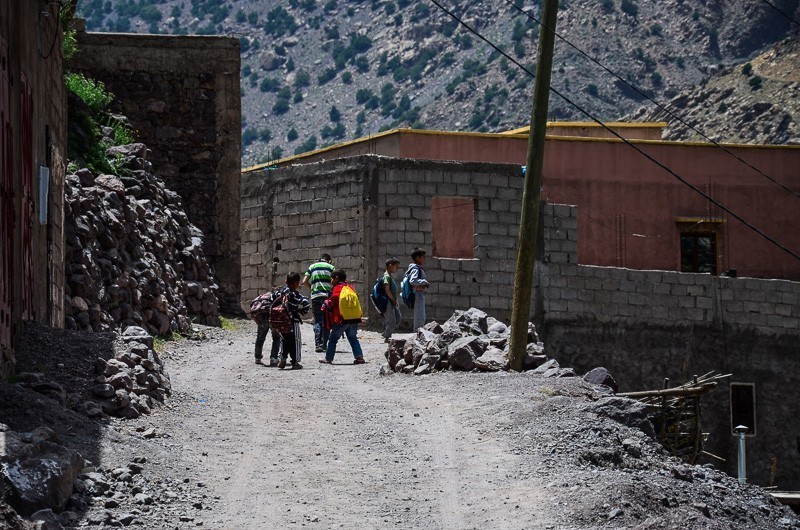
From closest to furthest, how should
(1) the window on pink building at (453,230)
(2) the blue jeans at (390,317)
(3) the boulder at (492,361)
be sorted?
(3) the boulder at (492,361), (2) the blue jeans at (390,317), (1) the window on pink building at (453,230)

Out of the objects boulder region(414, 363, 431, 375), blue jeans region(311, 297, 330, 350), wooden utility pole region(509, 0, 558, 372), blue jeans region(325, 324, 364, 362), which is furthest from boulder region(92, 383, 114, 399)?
blue jeans region(311, 297, 330, 350)

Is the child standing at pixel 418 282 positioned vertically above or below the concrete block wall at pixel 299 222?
below

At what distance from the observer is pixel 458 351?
19.6 m

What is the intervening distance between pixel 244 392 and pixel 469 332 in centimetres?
432

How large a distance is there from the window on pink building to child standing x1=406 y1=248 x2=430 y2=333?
8890 mm

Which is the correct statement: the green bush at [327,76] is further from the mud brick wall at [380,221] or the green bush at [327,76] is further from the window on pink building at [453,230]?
the mud brick wall at [380,221]

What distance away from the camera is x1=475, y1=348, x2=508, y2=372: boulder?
64.0ft

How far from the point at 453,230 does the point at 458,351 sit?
13781 millimetres

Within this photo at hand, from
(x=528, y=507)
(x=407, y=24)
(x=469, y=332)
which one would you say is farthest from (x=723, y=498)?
(x=407, y=24)

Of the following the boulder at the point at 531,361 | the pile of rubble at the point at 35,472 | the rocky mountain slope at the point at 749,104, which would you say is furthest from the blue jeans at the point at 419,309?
the rocky mountain slope at the point at 749,104

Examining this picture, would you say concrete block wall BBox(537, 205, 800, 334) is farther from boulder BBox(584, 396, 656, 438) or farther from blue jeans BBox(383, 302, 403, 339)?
boulder BBox(584, 396, 656, 438)

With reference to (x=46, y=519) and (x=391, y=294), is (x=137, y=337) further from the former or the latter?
(x=391, y=294)

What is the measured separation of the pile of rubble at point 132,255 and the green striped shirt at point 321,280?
2.20m

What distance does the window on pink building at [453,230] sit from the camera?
3312cm
